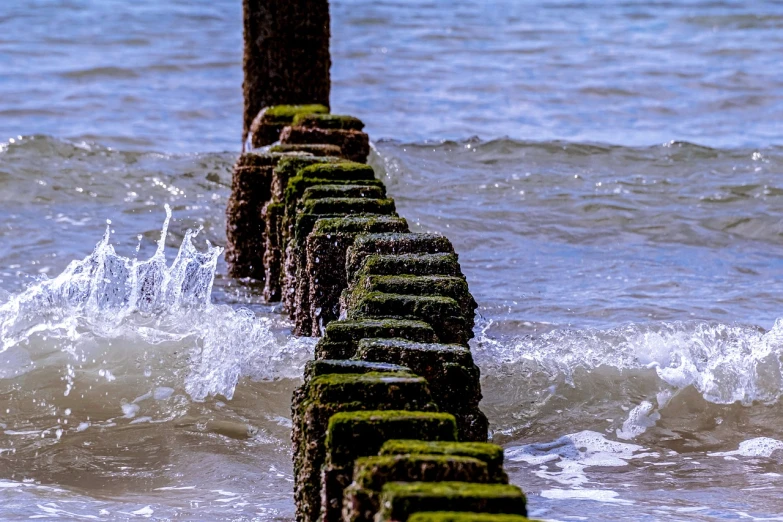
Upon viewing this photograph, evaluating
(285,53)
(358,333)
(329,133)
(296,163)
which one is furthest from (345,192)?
(285,53)

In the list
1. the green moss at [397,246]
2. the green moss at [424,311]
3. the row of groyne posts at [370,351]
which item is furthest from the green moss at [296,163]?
the green moss at [424,311]

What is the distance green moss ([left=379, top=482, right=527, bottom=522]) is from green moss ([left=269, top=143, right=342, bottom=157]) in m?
5.36

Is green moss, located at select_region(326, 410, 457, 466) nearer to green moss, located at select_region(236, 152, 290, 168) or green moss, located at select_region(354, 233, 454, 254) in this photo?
green moss, located at select_region(354, 233, 454, 254)

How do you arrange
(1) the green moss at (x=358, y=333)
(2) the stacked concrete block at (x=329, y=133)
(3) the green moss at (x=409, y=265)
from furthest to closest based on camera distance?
1. (2) the stacked concrete block at (x=329, y=133)
2. (3) the green moss at (x=409, y=265)
3. (1) the green moss at (x=358, y=333)

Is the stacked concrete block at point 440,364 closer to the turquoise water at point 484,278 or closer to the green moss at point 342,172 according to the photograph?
the turquoise water at point 484,278

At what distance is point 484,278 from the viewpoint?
10.2 metres

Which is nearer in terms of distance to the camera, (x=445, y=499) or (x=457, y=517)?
(x=457, y=517)

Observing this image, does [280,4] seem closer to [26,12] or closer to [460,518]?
[460,518]

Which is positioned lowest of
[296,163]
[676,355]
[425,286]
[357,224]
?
[676,355]

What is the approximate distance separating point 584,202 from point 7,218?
5.49m

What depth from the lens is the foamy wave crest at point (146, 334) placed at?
714 centimetres

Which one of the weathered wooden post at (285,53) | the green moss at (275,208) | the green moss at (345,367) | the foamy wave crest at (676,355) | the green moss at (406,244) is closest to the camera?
the green moss at (345,367)

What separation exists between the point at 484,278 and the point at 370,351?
6414 mm

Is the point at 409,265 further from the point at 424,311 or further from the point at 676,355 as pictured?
the point at 676,355
